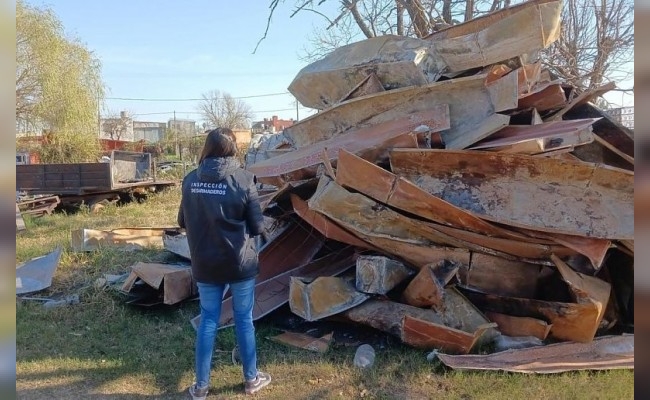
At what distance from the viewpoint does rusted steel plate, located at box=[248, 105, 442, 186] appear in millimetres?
4281

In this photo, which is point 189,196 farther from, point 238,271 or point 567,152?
point 567,152

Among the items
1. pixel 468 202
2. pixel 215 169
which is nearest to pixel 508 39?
pixel 468 202

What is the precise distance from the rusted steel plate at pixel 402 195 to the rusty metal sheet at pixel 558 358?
844mm

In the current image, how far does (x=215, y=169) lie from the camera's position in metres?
3.26

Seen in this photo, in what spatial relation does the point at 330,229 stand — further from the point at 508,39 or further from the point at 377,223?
the point at 508,39

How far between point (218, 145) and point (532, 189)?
2.35 m

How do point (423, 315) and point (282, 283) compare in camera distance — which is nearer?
point (423, 315)

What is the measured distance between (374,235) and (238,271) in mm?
1273

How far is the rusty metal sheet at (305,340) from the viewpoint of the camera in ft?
13.2

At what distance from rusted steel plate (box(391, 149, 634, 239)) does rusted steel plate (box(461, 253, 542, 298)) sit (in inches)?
16.6

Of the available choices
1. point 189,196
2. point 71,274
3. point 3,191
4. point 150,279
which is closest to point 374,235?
point 189,196

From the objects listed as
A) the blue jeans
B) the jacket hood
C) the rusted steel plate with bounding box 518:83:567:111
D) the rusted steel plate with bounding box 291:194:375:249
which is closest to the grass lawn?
the blue jeans

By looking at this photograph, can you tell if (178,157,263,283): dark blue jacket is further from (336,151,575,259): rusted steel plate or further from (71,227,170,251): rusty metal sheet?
(71,227,170,251): rusty metal sheet

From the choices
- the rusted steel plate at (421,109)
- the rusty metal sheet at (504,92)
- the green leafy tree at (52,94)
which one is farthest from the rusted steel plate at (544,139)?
the green leafy tree at (52,94)
